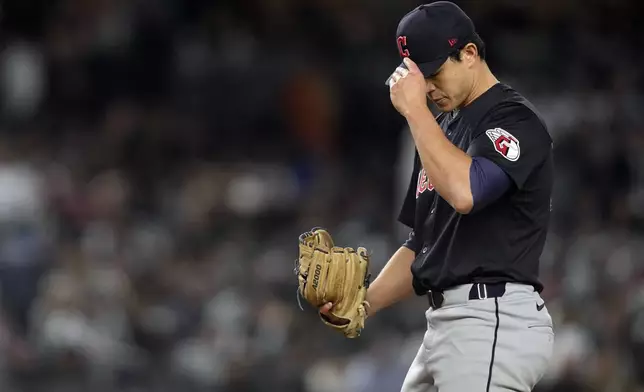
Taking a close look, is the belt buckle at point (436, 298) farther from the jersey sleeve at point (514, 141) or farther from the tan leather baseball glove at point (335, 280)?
the jersey sleeve at point (514, 141)

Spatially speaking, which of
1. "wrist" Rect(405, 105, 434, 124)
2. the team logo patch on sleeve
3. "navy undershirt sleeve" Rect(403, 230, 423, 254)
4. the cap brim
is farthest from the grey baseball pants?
the cap brim

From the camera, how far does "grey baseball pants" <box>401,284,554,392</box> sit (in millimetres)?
3158

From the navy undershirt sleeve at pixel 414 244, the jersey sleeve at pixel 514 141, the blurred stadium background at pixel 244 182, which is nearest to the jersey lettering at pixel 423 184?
the navy undershirt sleeve at pixel 414 244

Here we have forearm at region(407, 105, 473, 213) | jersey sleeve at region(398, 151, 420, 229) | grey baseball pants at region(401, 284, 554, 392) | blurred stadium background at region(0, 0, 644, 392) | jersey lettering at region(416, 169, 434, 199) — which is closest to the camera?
forearm at region(407, 105, 473, 213)

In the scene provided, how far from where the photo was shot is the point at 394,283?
3.61 meters

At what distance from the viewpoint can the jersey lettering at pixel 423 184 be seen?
3.40 m

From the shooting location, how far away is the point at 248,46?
1005 centimetres

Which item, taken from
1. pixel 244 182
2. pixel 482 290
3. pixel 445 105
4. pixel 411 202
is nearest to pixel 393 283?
pixel 411 202

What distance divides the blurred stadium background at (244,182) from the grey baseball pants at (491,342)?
150 inches

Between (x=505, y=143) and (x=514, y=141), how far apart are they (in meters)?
0.03

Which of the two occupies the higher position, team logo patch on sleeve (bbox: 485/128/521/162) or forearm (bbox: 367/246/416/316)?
team logo patch on sleeve (bbox: 485/128/521/162)

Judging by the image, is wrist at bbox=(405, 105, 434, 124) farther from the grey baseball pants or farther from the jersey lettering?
the grey baseball pants

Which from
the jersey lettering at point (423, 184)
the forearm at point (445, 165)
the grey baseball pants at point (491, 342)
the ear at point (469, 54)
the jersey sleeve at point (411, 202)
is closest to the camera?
the forearm at point (445, 165)

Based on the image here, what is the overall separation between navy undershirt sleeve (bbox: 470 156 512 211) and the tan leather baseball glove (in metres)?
0.60
